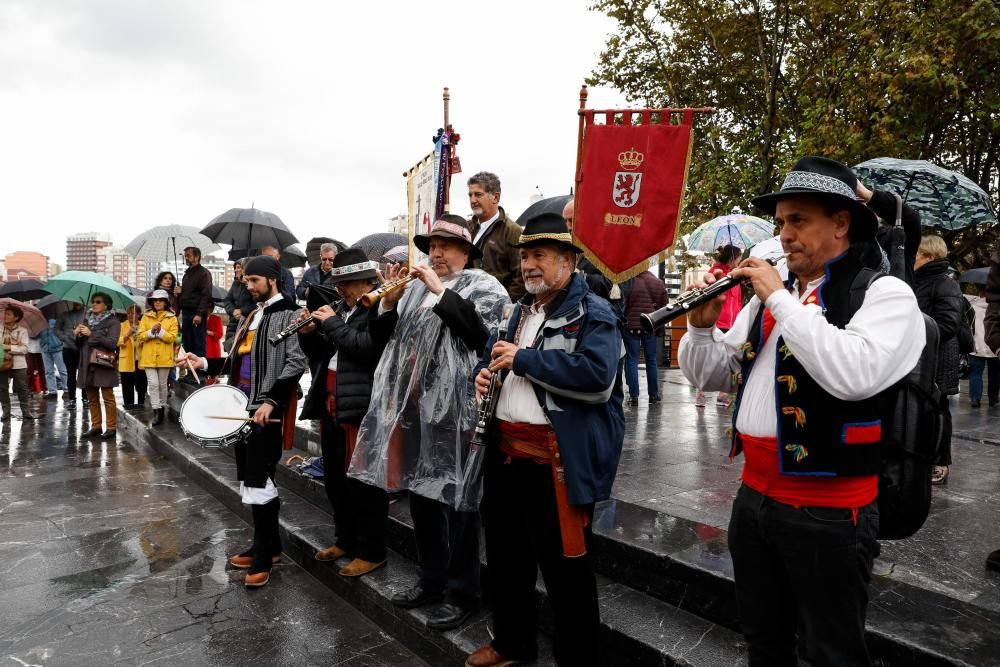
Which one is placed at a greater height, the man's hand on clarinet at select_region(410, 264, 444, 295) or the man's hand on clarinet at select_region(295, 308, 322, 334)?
the man's hand on clarinet at select_region(410, 264, 444, 295)

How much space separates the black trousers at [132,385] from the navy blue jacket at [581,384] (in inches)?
385

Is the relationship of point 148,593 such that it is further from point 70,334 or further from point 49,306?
point 49,306

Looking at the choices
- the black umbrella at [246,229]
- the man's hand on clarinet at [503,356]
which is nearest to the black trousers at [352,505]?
the man's hand on clarinet at [503,356]

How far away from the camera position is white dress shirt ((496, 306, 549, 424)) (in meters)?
2.81

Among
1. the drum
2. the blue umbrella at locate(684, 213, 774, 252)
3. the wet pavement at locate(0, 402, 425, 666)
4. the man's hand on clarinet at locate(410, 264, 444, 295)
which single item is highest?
the blue umbrella at locate(684, 213, 774, 252)

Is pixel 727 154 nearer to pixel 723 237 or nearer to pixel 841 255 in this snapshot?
pixel 723 237

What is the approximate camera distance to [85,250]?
80625 millimetres

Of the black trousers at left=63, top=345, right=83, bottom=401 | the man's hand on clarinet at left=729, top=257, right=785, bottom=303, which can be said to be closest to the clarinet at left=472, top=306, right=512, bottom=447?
the man's hand on clarinet at left=729, top=257, right=785, bottom=303

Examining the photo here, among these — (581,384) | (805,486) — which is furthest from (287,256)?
(805,486)

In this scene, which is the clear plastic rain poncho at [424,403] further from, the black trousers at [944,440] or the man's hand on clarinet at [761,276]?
the black trousers at [944,440]

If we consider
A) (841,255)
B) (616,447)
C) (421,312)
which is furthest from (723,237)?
(841,255)

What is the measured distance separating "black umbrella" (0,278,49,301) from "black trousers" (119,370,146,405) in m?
4.54

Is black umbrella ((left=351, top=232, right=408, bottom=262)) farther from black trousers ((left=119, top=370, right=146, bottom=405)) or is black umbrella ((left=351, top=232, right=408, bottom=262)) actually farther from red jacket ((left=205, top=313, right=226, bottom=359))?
black trousers ((left=119, top=370, right=146, bottom=405))

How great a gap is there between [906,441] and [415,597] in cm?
265
